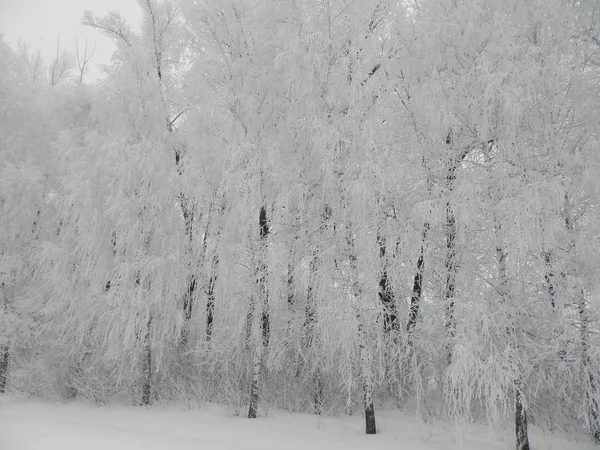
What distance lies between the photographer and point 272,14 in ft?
25.9

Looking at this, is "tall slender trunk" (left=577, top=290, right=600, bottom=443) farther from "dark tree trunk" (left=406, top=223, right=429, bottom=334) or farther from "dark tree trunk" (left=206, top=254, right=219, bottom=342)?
"dark tree trunk" (left=206, top=254, right=219, bottom=342)

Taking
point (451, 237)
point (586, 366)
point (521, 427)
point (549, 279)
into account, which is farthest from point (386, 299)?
point (586, 366)

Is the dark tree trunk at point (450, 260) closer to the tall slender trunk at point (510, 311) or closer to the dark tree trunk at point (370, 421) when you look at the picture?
the tall slender trunk at point (510, 311)

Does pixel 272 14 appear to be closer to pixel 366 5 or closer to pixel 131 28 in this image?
pixel 366 5

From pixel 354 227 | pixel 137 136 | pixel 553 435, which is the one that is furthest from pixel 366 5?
pixel 553 435

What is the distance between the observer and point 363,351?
643cm

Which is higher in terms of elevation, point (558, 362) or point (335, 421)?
point (558, 362)

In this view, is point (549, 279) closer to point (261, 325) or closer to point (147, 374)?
point (261, 325)

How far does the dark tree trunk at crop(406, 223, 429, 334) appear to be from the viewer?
23.3 ft

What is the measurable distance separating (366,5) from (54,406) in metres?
10.6

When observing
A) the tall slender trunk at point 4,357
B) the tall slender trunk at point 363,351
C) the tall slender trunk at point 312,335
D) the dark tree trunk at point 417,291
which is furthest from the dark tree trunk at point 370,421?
the tall slender trunk at point 4,357

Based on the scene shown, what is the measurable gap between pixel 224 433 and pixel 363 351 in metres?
2.58

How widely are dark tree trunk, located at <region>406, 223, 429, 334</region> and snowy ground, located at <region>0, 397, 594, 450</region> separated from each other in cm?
175

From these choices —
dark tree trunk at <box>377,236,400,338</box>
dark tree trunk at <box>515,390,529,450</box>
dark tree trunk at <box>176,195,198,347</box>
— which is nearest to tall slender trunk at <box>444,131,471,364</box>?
dark tree trunk at <box>377,236,400,338</box>
